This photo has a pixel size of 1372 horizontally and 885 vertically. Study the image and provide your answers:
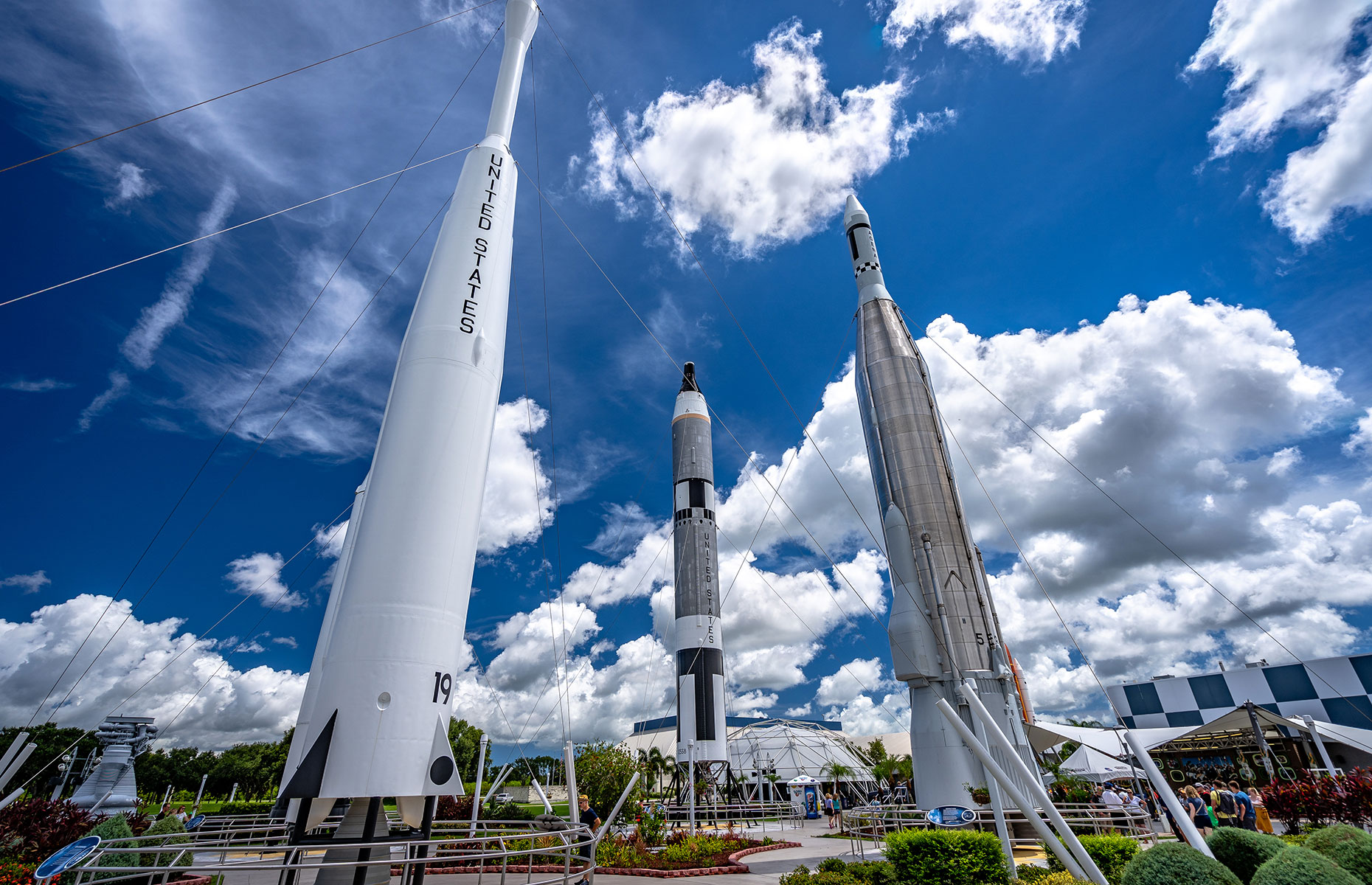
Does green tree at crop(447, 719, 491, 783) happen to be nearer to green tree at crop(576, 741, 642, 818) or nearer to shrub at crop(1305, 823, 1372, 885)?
green tree at crop(576, 741, 642, 818)

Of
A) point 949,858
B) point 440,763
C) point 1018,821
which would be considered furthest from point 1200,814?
point 440,763

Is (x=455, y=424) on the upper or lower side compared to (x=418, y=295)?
lower

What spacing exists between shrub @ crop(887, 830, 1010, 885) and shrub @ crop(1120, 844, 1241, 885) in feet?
15.1

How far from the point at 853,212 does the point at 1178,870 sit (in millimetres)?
27905

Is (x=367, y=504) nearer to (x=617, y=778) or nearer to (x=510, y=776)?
(x=617, y=778)

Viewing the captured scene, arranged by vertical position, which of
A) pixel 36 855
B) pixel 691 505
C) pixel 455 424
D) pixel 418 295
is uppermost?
pixel 691 505

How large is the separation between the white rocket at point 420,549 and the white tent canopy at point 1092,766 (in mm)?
31425

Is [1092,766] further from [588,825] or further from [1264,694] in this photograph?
[588,825]

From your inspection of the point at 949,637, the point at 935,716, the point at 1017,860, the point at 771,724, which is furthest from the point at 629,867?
the point at 771,724

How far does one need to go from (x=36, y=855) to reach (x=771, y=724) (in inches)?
1851

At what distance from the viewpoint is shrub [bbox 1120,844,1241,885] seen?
16.2 ft

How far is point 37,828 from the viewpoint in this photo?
10781 millimetres

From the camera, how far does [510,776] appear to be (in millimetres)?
61375

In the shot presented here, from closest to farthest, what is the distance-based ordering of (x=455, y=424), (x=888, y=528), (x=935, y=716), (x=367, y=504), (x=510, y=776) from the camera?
1. (x=367, y=504)
2. (x=455, y=424)
3. (x=935, y=716)
4. (x=888, y=528)
5. (x=510, y=776)
